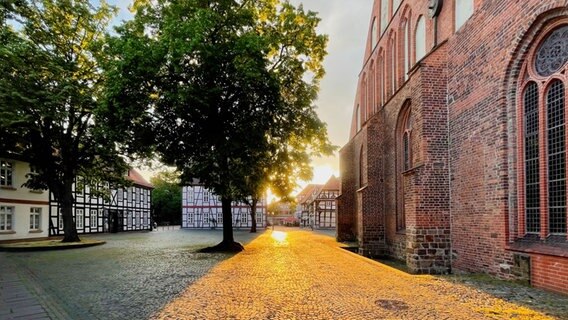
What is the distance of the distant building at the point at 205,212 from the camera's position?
57.9m

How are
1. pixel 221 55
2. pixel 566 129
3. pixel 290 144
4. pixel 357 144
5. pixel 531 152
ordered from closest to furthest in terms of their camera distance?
pixel 566 129
pixel 531 152
pixel 221 55
pixel 290 144
pixel 357 144

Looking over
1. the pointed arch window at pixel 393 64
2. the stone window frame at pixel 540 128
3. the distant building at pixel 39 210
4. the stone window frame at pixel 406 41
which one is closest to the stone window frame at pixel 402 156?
the stone window frame at pixel 406 41

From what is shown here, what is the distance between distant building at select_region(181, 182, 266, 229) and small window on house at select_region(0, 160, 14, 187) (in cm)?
3131

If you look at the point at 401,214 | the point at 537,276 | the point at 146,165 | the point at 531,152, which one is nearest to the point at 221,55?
the point at 146,165

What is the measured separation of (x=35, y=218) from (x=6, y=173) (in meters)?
4.63

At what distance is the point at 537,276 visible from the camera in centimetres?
818

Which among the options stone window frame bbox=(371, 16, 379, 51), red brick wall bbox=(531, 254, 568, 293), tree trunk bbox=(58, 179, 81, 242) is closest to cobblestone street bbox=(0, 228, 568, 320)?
red brick wall bbox=(531, 254, 568, 293)

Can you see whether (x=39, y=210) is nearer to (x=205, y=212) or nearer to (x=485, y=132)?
(x=205, y=212)

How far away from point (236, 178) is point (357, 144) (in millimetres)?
11048

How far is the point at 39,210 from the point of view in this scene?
30203 mm

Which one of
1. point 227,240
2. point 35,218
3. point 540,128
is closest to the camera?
point 540,128

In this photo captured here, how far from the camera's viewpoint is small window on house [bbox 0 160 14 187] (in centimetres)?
2636

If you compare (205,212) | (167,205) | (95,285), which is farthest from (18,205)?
(167,205)

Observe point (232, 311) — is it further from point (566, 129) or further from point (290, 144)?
point (290, 144)
